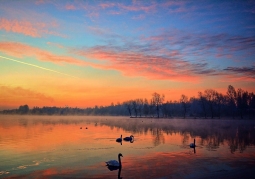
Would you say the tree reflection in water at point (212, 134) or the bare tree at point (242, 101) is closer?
the tree reflection in water at point (212, 134)

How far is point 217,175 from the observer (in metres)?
16.4

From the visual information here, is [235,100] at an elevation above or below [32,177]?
above

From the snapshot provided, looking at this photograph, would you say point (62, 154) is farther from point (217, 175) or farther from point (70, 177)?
point (217, 175)

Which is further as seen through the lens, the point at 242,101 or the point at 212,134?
the point at 242,101

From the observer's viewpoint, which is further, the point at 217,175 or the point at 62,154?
the point at 62,154

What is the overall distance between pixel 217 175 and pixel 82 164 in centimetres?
1143

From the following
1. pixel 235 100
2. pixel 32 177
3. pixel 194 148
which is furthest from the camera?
pixel 235 100

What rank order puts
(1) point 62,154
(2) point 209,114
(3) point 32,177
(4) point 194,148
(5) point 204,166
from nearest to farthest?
1. (3) point 32,177
2. (5) point 204,166
3. (1) point 62,154
4. (4) point 194,148
5. (2) point 209,114

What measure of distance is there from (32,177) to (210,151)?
1952 centimetres

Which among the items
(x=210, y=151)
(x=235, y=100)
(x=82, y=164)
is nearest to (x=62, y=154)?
(x=82, y=164)

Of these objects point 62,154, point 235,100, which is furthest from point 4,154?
point 235,100

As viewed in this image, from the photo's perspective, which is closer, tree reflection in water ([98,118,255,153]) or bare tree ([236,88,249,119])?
tree reflection in water ([98,118,255,153])

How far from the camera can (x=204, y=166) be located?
19.1 metres

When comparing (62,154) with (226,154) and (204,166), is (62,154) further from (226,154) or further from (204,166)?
(226,154)
